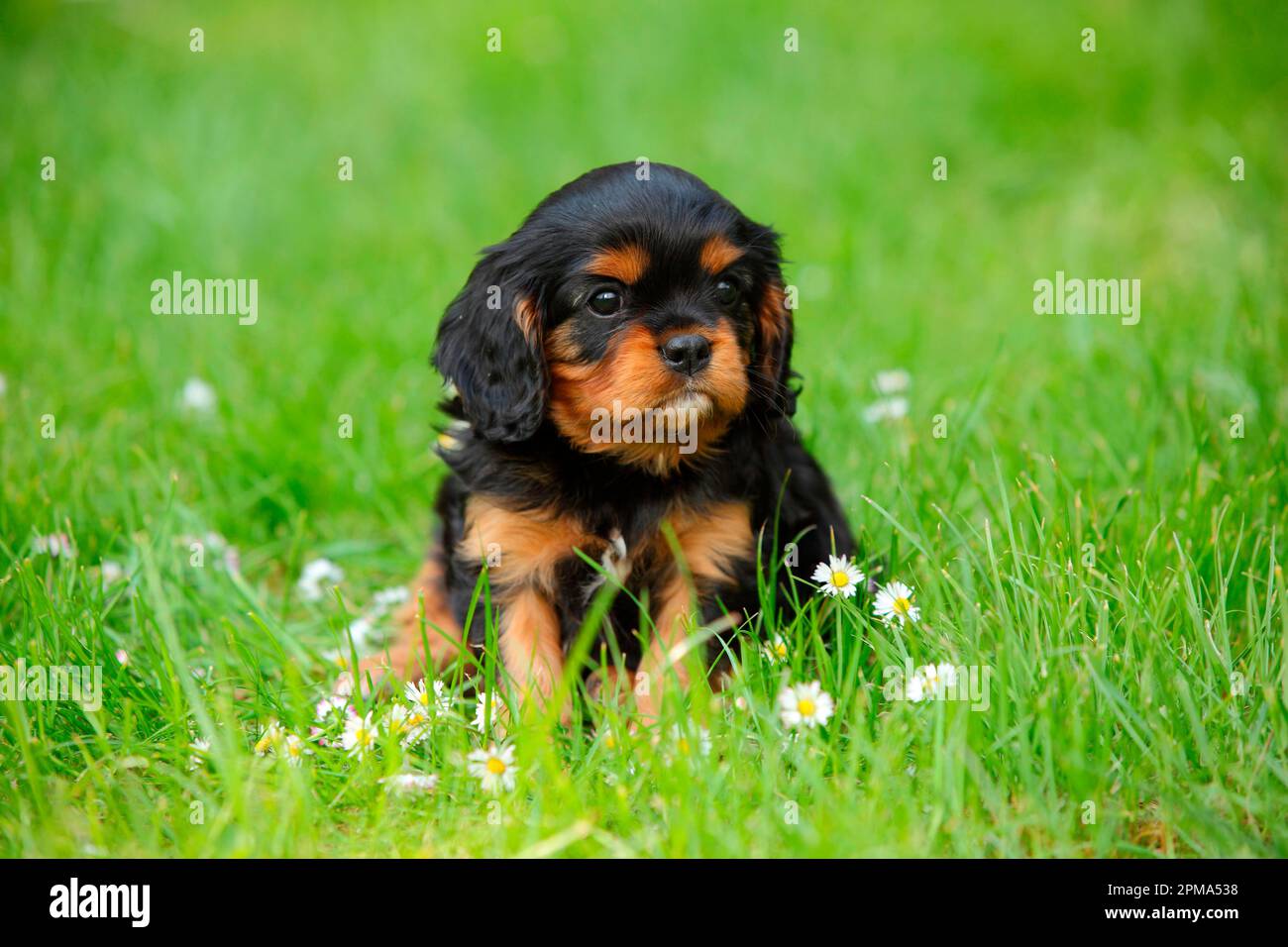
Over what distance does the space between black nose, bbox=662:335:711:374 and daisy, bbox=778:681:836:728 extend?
31.9 inches

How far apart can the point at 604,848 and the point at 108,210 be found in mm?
5646

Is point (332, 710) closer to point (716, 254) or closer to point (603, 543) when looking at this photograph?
point (603, 543)

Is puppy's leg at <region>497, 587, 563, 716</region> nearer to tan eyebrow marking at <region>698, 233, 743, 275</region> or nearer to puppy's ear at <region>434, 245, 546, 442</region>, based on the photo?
puppy's ear at <region>434, 245, 546, 442</region>

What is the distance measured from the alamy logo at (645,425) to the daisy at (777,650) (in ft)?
1.81

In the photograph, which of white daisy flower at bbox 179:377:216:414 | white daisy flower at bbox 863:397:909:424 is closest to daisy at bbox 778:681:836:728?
white daisy flower at bbox 863:397:909:424

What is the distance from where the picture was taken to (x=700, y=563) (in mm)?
3309

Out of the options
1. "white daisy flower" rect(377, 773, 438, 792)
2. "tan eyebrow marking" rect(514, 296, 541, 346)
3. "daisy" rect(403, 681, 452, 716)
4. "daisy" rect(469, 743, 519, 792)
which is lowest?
"white daisy flower" rect(377, 773, 438, 792)

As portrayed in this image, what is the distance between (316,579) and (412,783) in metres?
1.55

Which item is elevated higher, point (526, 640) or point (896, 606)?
point (896, 606)

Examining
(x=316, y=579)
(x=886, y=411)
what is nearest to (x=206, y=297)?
(x=316, y=579)

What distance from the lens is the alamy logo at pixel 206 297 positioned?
608 cm
